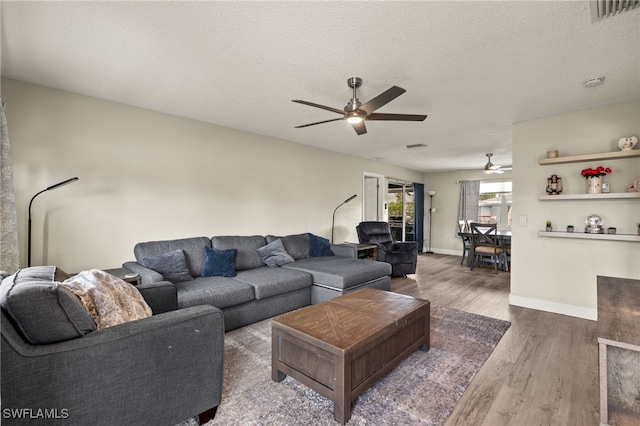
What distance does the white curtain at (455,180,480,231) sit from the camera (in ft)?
25.9

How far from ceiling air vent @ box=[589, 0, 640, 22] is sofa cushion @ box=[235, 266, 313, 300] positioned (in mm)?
Result: 3186

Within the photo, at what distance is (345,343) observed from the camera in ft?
5.61

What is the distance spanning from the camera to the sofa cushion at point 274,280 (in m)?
3.08

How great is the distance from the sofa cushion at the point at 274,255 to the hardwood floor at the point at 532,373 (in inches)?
83.1

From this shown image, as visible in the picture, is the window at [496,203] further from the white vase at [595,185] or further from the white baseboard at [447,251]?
the white vase at [595,185]

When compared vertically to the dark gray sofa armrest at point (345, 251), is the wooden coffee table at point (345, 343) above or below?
below

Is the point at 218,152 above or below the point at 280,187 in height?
above

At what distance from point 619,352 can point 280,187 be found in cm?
409

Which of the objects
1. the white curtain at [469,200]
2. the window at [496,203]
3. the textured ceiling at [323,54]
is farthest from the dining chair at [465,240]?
the textured ceiling at [323,54]

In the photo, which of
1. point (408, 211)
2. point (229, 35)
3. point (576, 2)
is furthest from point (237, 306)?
point (408, 211)

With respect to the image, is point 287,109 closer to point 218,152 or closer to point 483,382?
point 218,152

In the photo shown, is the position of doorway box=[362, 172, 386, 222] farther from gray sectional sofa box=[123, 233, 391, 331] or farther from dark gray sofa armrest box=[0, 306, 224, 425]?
dark gray sofa armrest box=[0, 306, 224, 425]

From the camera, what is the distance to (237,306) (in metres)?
2.95

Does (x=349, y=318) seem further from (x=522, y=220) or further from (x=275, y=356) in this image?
(x=522, y=220)
